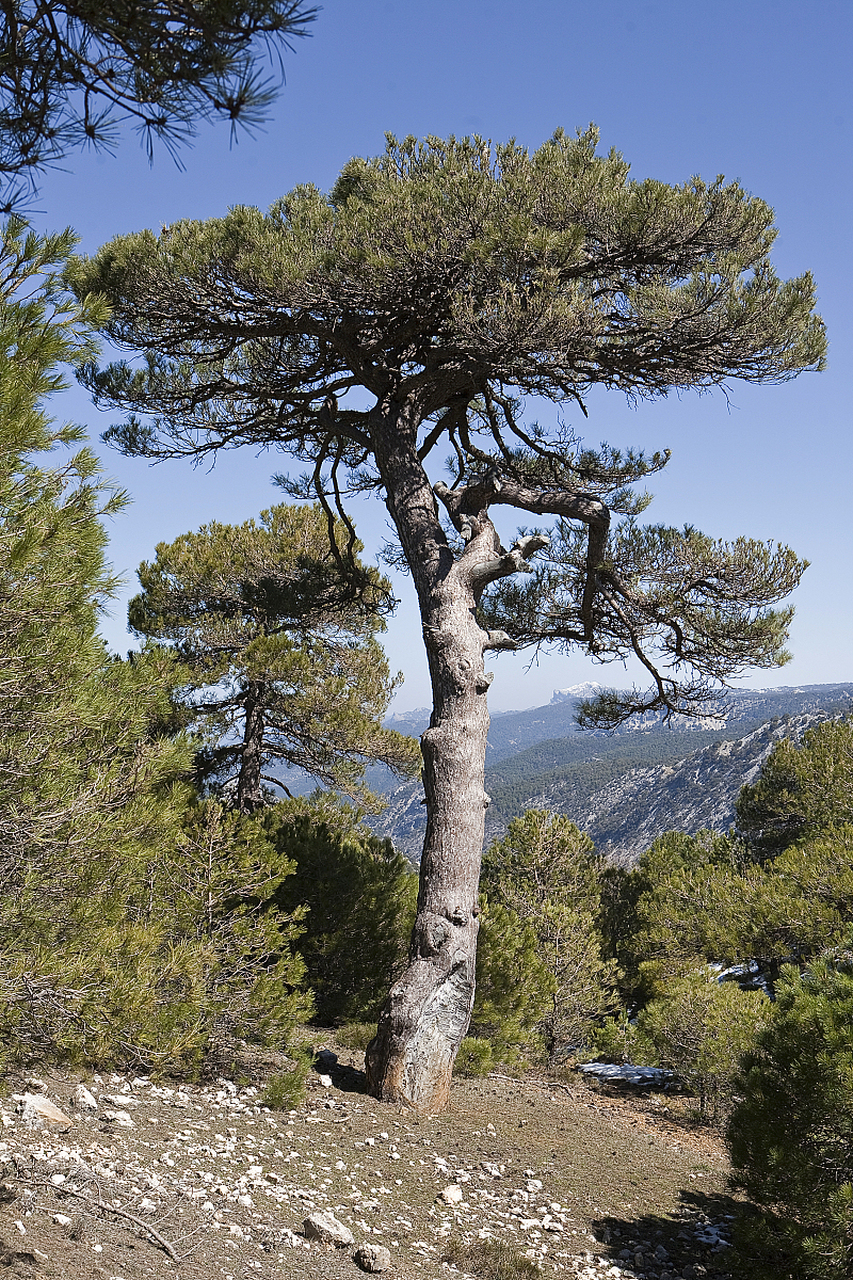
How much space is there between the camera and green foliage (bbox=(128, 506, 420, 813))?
33.3 ft

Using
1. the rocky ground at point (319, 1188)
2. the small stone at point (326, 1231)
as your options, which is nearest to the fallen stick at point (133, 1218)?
the rocky ground at point (319, 1188)

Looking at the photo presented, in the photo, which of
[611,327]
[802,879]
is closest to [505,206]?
[611,327]

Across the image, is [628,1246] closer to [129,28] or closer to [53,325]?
[53,325]

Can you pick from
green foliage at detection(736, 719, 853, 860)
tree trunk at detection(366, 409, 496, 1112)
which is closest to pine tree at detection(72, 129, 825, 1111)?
tree trunk at detection(366, 409, 496, 1112)

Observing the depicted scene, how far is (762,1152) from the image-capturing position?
3385 mm

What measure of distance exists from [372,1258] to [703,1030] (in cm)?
464

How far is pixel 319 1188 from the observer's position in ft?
13.0

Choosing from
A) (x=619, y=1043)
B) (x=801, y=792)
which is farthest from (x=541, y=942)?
(x=801, y=792)

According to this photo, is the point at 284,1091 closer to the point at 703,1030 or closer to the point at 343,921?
the point at 343,921

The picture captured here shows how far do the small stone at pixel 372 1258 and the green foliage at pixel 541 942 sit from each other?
367cm

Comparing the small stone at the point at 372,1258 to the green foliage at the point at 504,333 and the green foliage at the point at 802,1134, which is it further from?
the green foliage at the point at 504,333

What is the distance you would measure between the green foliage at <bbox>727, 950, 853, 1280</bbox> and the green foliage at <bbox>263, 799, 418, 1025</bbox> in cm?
451

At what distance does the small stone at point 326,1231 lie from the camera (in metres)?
3.44

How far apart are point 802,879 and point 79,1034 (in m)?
6.86
